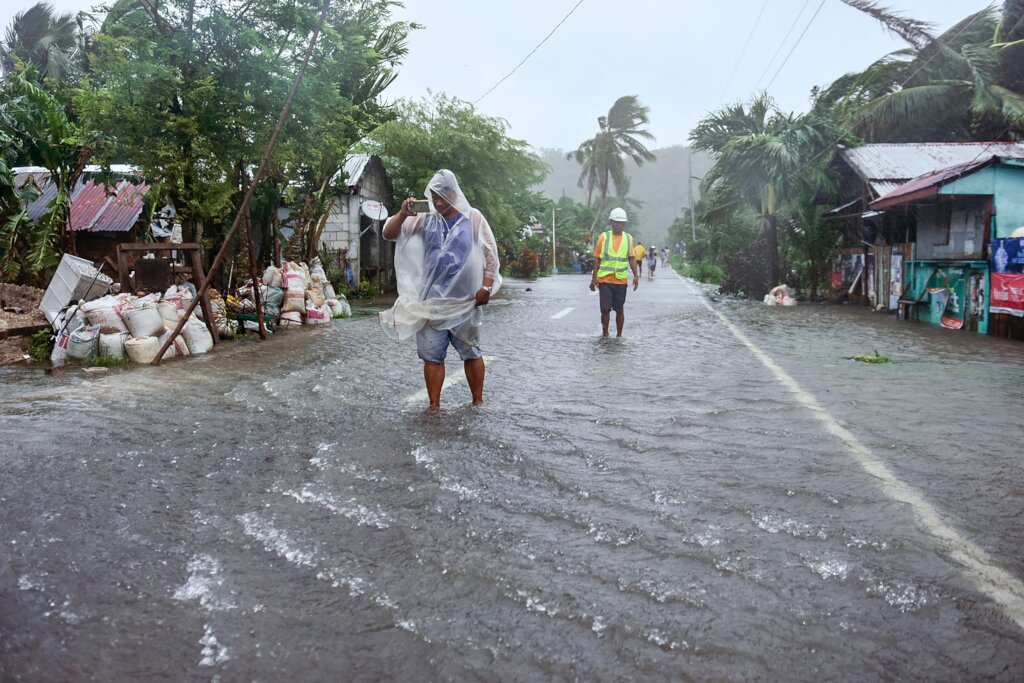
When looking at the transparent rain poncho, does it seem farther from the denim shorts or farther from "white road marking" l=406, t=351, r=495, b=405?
"white road marking" l=406, t=351, r=495, b=405

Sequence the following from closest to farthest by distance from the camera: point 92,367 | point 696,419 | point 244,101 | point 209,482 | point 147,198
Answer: point 209,482 < point 696,419 < point 92,367 < point 244,101 < point 147,198

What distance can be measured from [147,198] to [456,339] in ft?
31.7

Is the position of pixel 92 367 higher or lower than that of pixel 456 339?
lower

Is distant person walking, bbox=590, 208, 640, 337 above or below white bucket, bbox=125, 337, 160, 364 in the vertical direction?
above

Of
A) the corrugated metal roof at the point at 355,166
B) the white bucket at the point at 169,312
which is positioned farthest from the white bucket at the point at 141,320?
the corrugated metal roof at the point at 355,166

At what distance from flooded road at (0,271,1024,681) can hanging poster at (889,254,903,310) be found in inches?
Result: 445

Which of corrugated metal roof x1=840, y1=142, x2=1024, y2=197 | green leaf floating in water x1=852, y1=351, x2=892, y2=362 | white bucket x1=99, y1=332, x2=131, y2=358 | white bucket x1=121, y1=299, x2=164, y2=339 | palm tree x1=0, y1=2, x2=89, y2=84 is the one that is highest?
palm tree x1=0, y1=2, x2=89, y2=84

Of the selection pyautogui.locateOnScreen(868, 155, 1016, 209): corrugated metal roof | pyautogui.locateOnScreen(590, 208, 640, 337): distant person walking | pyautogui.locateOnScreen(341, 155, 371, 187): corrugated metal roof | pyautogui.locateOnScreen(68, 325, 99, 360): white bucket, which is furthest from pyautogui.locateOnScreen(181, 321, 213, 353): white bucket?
pyautogui.locateOnScreen(341, 155, 371, 187): corrugated metal roof

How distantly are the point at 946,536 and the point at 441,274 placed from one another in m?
3.82

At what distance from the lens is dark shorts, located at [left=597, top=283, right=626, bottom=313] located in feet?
38.7

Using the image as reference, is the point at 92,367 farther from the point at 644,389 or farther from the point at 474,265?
the point at 644,389

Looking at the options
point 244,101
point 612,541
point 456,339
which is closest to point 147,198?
point 244,101

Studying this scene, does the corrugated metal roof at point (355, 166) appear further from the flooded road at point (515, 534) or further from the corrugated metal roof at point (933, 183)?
the flooded road at point (515, 534)

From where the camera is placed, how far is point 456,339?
655cm
